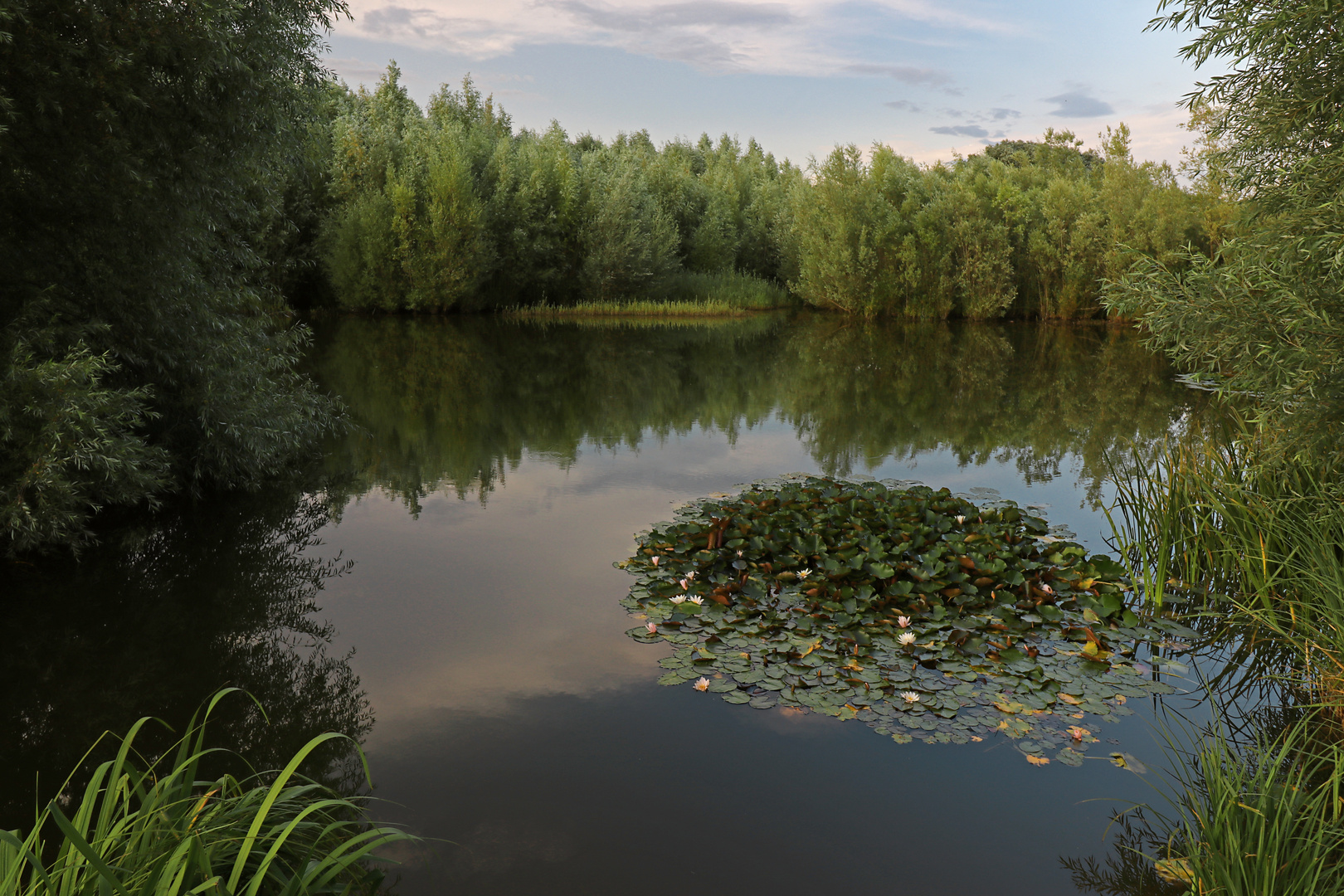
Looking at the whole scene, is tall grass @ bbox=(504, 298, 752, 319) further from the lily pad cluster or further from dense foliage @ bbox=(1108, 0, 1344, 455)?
dense foliage @ bbox=(1108, 0, 1344, 455)

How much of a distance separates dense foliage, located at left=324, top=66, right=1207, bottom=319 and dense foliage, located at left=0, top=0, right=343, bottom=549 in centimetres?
2267

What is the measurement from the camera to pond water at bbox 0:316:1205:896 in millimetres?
3656

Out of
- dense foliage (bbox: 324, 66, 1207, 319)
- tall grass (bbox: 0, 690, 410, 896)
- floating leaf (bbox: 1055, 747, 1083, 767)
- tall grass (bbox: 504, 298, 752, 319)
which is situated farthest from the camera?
tall grass (bbox: 504, 298, 752, 319)

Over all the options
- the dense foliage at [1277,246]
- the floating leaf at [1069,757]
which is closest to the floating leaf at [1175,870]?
the floating leaf at [1069,757]

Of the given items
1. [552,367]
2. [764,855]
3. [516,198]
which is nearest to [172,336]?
[764,855]

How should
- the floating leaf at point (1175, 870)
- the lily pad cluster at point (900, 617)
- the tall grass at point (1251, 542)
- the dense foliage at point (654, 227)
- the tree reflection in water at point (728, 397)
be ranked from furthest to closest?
the dense foliage at point (654, 227) → the tree reflection in water at point (728, 397) → the tall grass at point (1251, 542) → the lily pad cluster at point (900, 617) → the floating leaf at point (1175, 870)

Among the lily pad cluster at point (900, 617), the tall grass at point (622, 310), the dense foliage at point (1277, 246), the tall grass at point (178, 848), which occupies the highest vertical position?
the dense foliage at point (1277, 246)

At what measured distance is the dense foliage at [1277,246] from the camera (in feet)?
15.4

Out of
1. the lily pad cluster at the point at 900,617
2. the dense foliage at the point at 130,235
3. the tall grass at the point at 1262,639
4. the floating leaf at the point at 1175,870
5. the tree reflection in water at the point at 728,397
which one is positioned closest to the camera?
the tall grass at the point at 1262,639

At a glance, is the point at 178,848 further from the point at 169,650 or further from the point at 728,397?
the point at 728,397

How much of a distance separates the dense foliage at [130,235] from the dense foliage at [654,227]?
22.7 metres

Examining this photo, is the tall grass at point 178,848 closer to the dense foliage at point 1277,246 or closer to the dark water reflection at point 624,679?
the dark water reflection at point 624,679

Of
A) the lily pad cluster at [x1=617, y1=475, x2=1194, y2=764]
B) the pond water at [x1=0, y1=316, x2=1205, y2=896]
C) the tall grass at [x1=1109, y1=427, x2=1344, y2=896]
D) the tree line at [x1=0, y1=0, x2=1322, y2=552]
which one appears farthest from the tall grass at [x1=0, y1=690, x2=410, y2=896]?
the tree line at [x1=0, y1=0, x2=1322, y2=552]

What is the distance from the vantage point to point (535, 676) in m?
5.17
